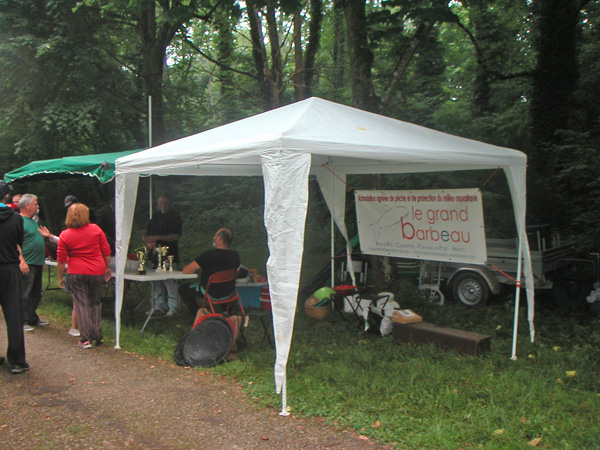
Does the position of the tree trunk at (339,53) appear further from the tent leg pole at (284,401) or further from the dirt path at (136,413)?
the tent leg pole at (284,401)

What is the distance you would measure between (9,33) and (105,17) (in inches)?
81.8

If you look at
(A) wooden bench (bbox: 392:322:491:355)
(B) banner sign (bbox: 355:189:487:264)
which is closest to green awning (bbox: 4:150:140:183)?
(B) banner sign (bbox: 355:189:487:264)

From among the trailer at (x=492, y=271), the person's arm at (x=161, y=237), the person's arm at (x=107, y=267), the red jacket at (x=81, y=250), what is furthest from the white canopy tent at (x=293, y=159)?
the trailer at (x=492, y=271)

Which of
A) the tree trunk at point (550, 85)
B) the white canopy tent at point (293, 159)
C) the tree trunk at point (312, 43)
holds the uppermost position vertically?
the tree trunk at point (312, 43)

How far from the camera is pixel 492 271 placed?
8.57 metres

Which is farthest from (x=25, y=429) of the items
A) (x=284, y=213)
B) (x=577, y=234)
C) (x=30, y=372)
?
(x=577, y=234)

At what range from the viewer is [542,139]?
10.7 m

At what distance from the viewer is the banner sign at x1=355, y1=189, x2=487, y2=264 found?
19.6 feet

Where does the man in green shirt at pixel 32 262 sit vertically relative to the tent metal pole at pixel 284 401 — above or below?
above

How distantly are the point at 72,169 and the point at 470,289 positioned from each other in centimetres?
637

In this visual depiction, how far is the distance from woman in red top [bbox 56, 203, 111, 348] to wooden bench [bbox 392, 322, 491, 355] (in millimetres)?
3443

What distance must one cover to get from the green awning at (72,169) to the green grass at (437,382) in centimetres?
216

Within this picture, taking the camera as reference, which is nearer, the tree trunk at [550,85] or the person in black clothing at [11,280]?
the person in black clothing at [11,280]

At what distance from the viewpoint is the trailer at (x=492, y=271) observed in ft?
27.3
